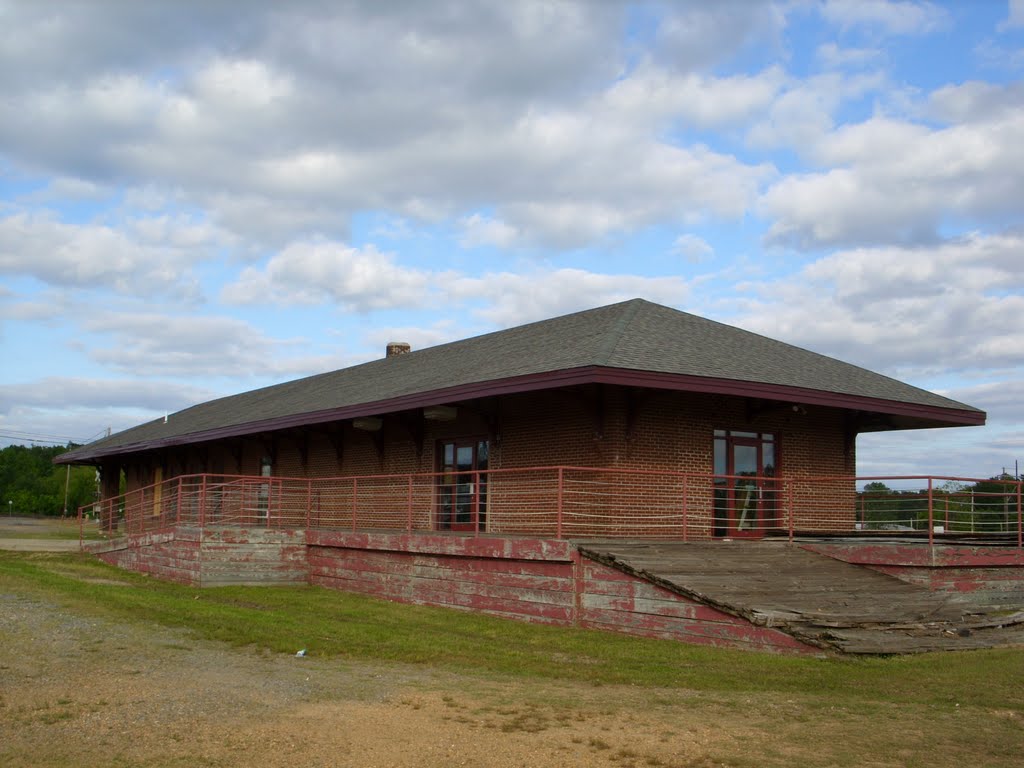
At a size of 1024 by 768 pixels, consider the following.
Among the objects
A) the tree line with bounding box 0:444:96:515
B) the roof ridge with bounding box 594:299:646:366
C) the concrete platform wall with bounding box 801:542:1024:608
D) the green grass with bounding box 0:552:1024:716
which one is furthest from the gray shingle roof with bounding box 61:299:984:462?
the tree line with bounding box 0:444:96:515

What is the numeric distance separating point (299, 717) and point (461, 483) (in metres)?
12.5

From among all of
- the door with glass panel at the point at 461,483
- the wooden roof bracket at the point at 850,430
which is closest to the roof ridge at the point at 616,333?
the door with glass panel at the point at 461,483

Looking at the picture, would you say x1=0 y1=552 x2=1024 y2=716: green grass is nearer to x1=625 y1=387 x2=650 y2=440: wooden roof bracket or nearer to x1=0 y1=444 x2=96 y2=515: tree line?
x1=625 y1=387 x2=650 y2=440: wooden roof bracket

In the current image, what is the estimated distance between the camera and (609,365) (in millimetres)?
15258

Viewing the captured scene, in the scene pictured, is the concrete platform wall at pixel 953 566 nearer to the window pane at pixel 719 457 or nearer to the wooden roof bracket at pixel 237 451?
the window pane at pixel 719 457

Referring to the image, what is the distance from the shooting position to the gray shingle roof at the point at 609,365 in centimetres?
1661

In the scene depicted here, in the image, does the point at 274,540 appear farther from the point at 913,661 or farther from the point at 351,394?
the point at 913,661

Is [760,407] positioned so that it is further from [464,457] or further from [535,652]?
[535,652]

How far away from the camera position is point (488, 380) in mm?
17047

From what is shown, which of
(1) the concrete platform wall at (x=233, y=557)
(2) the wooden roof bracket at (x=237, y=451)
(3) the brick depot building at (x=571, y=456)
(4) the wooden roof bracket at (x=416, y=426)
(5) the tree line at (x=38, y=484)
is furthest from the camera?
(5) the tree line at (x=38, y=484)

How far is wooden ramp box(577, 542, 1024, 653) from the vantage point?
11.6m

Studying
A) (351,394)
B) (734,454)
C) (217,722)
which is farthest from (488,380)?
(217,722)

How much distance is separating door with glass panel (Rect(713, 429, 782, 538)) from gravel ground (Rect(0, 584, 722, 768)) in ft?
30.3

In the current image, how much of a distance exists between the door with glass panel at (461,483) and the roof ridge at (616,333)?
3515 millimetres
